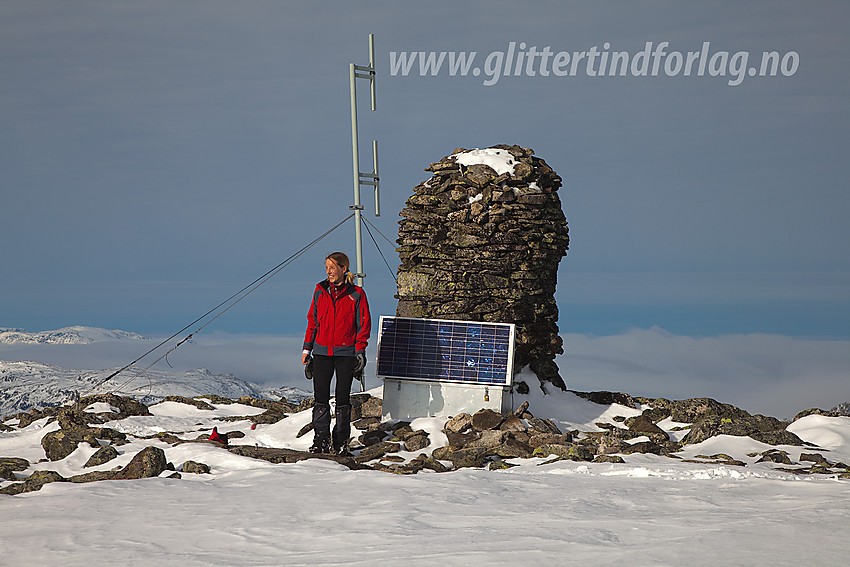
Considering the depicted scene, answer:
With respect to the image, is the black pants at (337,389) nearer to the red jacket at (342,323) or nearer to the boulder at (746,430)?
the red jacket at (342,323)

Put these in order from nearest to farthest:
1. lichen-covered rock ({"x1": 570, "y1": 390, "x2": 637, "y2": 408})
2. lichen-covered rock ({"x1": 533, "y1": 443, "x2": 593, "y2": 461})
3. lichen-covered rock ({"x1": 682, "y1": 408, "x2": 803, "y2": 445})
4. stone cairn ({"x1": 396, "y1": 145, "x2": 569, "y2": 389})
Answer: lichen-covered rock ({"x1": 533, "y1": 443, "x2": 593, "y2": 461}) → lichen-covered rock ({"x1": 682, "y1": 408, "x2": 803, "y2": 445}) → stone cairn ({"x1": 396, "y1": 145, "x2": 569, "y2": 389}) → lichen-covered rock ({"x1": 570, "y1": 390, "x2": 637, "y2": 408})

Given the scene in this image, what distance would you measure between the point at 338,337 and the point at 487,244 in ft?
11.9

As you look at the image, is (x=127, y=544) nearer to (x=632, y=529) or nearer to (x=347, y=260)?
(x=632, y=529)

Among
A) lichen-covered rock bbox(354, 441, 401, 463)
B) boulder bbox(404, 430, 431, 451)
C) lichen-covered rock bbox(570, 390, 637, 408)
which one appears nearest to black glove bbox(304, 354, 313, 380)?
lichen-covered rock bbox(354, 441, 401, 463)

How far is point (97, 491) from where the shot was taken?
7.83 m

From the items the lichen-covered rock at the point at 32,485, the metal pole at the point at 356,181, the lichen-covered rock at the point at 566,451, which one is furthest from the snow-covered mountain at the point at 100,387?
the lichen-covered rock at the point at 566,451

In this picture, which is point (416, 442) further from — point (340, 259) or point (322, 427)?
point (340, 259)

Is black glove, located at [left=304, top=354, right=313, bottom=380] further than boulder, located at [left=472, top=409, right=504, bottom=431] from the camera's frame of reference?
No

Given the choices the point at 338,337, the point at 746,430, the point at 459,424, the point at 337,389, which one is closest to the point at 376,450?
the point at 337,389

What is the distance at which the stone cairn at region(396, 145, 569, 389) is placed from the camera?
1348 cm

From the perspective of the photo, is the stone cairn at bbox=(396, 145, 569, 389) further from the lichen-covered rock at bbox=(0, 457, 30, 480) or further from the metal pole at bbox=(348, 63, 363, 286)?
the lichen-covered rock at bbox=(0, 457, 30, 480)

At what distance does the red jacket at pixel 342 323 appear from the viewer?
11.0m

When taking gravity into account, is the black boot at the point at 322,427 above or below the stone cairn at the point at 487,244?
below

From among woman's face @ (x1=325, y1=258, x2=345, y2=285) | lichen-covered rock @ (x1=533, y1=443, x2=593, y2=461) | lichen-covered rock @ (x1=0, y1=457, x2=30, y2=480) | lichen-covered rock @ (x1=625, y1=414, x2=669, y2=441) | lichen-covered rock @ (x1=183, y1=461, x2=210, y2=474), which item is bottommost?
lichen-covered rock @ (x1=0, y1=457, x2=30, y2=480)
